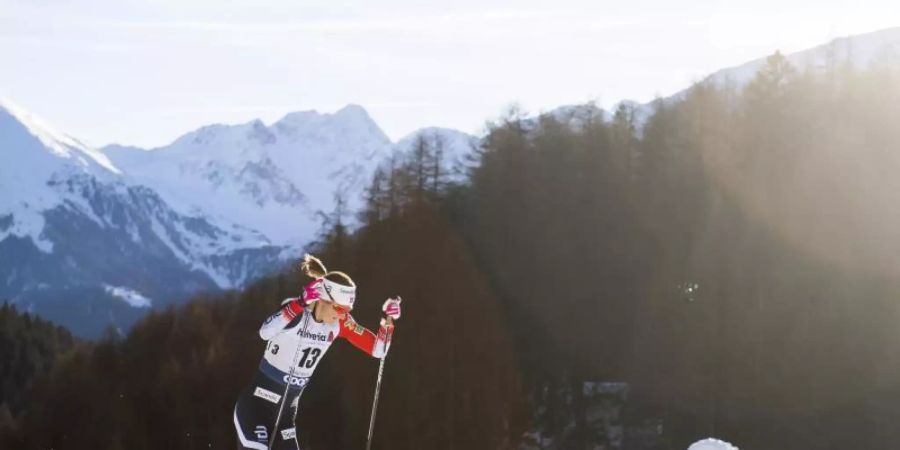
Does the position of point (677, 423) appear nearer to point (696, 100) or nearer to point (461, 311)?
point (461, 311)

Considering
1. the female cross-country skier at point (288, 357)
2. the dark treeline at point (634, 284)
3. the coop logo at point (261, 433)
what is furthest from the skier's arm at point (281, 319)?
the dark treeline at point (634, 284)

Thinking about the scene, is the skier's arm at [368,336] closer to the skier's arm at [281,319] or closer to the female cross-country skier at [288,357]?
the female cross-country skier at [288,357]

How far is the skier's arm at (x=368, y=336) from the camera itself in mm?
10781

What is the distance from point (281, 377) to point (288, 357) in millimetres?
222

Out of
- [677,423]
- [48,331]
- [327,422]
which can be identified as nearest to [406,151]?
[327,422]

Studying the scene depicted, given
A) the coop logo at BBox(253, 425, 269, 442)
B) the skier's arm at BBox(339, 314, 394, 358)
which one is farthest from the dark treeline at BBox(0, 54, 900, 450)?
the coop logo at BBox(253, 425, 269, 442)

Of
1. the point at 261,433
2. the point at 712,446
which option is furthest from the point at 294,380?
the point at 712,446

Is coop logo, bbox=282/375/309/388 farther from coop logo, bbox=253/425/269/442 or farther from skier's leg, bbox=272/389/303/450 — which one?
coop logo, bbox=253/425/269/442

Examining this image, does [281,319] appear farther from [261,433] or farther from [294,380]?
[261,433]

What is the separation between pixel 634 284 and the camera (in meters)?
52.9

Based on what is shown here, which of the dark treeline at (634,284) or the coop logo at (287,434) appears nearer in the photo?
the coop logo at (287,434)

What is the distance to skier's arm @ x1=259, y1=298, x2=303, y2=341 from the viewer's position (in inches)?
396

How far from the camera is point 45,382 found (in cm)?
8200

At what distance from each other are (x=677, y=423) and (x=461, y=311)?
1257 cm
